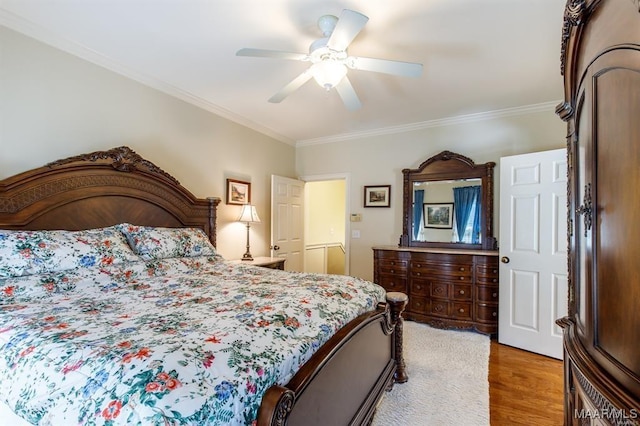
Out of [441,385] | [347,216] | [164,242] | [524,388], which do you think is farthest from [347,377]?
[347,216]

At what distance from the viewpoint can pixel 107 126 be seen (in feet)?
8.86

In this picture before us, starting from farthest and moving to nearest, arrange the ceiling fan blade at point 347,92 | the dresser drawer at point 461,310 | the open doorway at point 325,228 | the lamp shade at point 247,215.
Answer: the open doorway at point 325,228 → the lamp shade at point 247,215 → the dresser drawer at point 461,310 → the ceiling fan blade at point 347,92

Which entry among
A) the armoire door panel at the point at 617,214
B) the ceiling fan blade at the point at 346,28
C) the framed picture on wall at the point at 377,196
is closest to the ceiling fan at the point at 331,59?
the ceiling fan blade at the point at 346,28

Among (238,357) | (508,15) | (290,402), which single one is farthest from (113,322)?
(508,15)

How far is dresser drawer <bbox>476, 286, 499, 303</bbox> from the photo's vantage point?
3.37 meters

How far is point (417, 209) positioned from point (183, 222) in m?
2.94

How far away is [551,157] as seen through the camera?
9.62ft

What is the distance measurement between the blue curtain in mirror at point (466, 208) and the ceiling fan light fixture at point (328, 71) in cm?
253

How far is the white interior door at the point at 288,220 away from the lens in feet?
14.4

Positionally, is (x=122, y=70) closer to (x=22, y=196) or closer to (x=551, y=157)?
(x=22, y=196)

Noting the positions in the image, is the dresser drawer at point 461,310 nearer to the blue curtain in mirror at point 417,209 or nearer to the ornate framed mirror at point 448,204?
the ornate framed mirror at point 448,204

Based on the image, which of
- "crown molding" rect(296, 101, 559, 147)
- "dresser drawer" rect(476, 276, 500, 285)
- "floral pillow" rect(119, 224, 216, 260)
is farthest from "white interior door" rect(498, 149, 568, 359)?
"floral pillow" rect(119, 224, 216, 260)

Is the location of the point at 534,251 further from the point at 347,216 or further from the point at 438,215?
the point at 347,216

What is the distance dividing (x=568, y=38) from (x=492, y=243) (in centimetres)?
300
